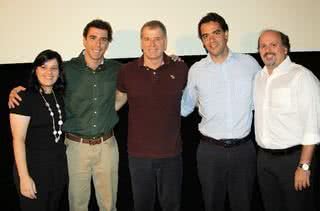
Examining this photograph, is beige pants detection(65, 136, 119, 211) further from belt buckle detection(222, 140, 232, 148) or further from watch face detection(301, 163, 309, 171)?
watch face detection(301, 163, 309, 171)

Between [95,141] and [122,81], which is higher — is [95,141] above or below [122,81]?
below

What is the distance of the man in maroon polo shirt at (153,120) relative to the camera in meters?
2.26

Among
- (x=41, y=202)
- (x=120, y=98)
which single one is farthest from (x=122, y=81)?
(x=41, y=202)

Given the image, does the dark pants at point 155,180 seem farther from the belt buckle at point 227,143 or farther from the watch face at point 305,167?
the watch face at point 305,167

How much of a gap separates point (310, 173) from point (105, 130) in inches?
55.2

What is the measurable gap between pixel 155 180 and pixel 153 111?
1.68 ft

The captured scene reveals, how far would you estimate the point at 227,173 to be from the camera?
226 centimetres

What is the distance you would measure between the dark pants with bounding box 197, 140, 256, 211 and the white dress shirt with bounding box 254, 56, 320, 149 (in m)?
0.17

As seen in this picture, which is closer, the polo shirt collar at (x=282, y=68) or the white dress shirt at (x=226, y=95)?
the polo shirt collar at (x=282, y=68)

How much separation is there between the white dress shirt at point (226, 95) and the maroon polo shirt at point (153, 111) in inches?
7.8

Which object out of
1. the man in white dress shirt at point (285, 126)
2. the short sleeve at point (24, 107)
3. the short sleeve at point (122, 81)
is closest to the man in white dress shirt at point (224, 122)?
the man in white dress shirt at point (285, 126)

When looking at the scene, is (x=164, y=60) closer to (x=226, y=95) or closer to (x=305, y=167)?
(x=226, y=95)

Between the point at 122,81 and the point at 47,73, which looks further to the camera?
the point at 122,81

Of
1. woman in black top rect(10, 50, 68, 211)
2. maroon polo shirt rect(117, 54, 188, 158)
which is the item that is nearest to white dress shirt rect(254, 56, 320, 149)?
maroon polo shirt rect(117, 54, 188, 158)
